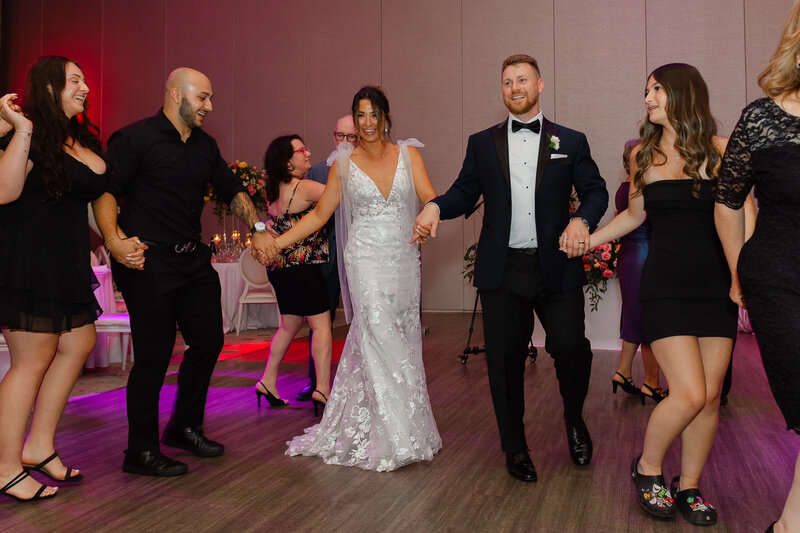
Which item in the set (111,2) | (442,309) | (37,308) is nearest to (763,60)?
(442,309)

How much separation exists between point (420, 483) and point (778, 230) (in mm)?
1876

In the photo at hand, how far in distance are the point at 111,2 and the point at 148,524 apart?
12.4 meters

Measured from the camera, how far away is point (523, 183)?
3.18m

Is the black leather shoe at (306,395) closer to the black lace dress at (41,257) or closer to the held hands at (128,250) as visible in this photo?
the held hands at (128,250)

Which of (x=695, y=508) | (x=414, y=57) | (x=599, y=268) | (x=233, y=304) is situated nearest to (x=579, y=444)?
(x=695, y=508)

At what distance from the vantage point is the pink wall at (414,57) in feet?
31.0

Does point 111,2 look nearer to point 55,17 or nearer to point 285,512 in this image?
point 55,17

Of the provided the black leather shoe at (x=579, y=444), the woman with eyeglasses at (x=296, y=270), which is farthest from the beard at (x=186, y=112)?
the black leather shoe at (x=579, y=444)

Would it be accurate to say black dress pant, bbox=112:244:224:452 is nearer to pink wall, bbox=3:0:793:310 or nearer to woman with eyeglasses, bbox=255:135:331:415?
woman with eyeglasses, bbox=255:135:331:415

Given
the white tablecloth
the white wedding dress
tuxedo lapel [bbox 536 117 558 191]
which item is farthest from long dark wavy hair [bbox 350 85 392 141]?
the white tablecloth

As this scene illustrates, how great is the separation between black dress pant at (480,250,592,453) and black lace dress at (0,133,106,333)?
1.81m

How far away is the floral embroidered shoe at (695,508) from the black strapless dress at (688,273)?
0.62m

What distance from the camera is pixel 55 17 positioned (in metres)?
13.1

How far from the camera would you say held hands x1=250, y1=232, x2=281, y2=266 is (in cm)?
377
